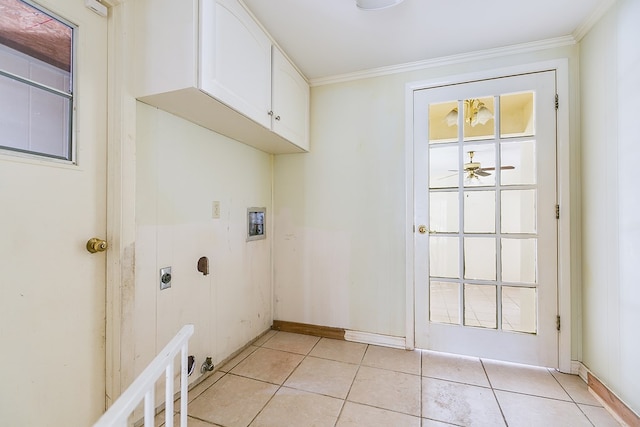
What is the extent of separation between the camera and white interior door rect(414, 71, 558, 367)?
1.86 meters

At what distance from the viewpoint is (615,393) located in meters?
1.43

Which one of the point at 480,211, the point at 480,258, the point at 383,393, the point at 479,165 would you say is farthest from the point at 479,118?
the point at 383,393

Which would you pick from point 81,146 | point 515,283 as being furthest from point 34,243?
point 515,283

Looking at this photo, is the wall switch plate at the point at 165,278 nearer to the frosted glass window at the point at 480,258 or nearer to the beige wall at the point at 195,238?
the beige wall at the point at 195,238

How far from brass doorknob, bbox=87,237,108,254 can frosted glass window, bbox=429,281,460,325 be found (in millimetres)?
2072

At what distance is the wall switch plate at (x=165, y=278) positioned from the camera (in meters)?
1.47

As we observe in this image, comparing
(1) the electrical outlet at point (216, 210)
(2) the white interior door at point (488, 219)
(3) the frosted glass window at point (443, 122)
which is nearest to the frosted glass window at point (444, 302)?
(2) the white interior door at point (488, 219)

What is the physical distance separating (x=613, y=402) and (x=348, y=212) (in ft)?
6.10

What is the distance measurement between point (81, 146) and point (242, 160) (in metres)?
1.03

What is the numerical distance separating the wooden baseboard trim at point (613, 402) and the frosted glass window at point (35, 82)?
285 centimetres

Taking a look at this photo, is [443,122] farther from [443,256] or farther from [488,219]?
[443,256]

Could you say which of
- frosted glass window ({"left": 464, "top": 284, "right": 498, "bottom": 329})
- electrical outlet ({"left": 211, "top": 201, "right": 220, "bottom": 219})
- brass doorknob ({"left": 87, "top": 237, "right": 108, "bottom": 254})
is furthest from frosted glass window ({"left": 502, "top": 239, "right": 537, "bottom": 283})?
brass doorknob ({"left": 87, "top": 237, "right": 108, "bottom": 254})

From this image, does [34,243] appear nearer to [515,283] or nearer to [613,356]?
[515,283]

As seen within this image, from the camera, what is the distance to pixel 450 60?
6.70ft
